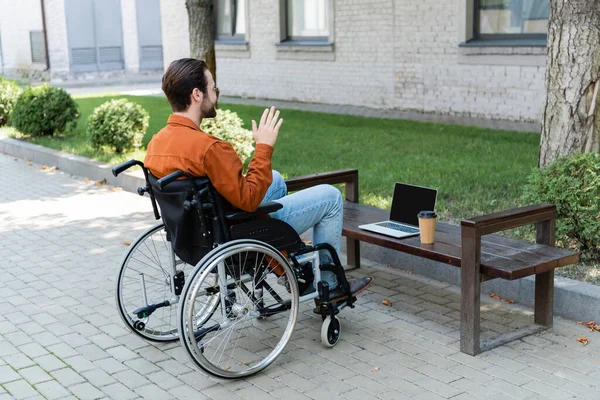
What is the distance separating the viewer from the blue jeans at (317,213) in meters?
4.49

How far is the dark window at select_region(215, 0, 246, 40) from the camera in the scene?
18828 mm

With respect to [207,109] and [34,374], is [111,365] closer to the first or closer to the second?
[34,374]

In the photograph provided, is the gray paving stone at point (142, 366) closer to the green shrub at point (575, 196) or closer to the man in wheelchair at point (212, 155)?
the man in wheelchair at point (212, 155)

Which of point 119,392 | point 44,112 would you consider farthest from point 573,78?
point 44,112

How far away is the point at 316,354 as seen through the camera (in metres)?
4.49

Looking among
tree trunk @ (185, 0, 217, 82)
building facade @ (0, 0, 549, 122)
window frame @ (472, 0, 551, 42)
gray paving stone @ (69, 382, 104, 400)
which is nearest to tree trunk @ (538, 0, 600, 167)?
gray paving stone @ (69, 382, 104, 400)

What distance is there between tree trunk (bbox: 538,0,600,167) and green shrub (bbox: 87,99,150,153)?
600 cm

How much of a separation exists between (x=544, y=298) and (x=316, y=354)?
138 cm

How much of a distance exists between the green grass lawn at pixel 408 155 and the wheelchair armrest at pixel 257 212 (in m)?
2.83

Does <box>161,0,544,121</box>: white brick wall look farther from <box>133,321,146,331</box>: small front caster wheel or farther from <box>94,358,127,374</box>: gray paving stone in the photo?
<box>94,358,127,374</box>: gray paving stone

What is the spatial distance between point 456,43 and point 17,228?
8.18m

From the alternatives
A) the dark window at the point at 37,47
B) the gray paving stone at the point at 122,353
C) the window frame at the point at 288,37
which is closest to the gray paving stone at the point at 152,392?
the gray paving stone at the point at 122,353

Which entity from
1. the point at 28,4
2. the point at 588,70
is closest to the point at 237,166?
the point at 588,70

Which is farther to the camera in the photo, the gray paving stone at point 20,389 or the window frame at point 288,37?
the window frame at point 288,37
